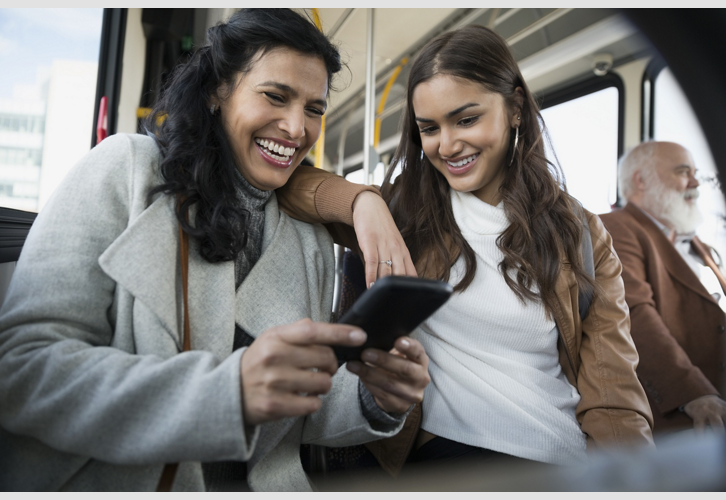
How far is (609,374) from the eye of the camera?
1.34 m

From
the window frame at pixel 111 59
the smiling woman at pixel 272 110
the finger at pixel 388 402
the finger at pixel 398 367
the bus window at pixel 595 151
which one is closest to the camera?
the finger at pixel 398 367

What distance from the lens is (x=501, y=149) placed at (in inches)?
60.5

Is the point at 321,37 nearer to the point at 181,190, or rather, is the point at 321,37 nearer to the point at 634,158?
the point at 181,190

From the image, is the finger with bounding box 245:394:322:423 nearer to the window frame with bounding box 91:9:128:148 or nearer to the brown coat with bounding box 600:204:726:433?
the brown coat with bounding box 600:204:726:433

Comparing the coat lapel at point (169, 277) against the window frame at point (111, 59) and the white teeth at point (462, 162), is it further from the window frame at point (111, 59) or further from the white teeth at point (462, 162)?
the window frame at point (111, 59)

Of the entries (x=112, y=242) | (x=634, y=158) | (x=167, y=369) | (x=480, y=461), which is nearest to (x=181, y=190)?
(x=112, y=242)

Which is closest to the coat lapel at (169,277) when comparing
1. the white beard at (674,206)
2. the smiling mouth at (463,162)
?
the smiling mouth at (463,162)

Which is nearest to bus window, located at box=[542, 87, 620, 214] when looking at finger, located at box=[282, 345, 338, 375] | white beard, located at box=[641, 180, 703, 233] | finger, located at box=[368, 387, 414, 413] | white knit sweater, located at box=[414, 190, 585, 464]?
white beard, located at box=[641, 180, 703, 233]

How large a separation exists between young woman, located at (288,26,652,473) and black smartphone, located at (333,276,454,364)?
582mm

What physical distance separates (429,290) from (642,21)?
0.40 metres

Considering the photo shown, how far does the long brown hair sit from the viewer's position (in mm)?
1410

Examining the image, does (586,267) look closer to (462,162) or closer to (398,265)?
(462,162)

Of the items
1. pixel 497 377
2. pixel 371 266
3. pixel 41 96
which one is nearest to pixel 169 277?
pixel 371 266

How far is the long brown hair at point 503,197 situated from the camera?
1.41m
